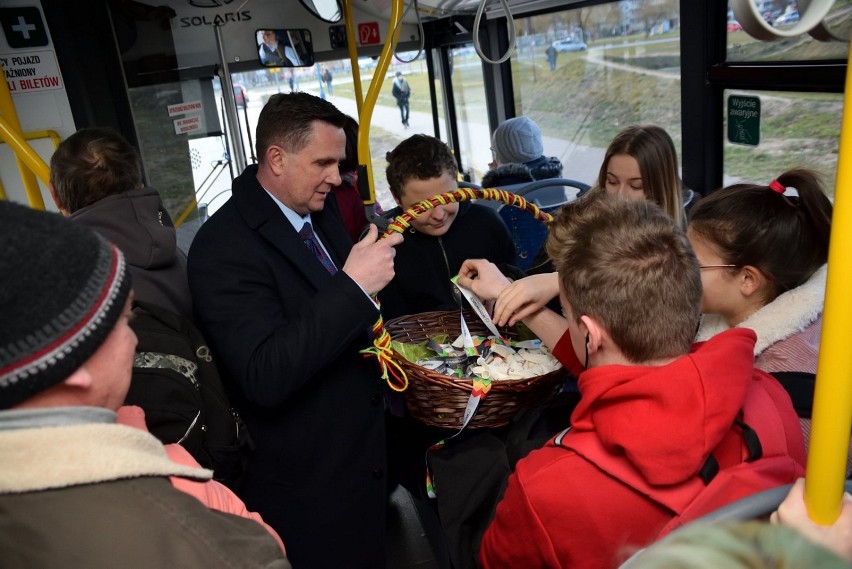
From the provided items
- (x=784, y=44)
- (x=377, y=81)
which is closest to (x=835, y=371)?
(x=784, y=44)

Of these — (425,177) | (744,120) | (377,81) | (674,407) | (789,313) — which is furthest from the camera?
(377,81)

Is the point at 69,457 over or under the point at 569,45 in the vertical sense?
under

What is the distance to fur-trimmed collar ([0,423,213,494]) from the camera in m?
0.76

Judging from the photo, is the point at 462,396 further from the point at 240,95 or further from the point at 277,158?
the point at 240,95

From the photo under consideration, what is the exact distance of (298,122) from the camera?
195 centimetres

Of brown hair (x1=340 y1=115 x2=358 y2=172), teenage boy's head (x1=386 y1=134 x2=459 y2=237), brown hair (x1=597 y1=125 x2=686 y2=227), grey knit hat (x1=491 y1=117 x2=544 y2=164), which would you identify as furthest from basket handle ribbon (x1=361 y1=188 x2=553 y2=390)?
grey knit hat (x1=491 y1=117 x2=544 y2=164)

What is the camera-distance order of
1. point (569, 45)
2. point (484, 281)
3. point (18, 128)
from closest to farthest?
point (484, 281)
point (18, 128)
point (569, 45)

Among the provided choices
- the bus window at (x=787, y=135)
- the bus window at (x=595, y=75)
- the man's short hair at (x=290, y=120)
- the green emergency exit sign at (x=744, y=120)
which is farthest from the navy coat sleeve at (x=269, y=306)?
the bus window at (x=595, y=75)

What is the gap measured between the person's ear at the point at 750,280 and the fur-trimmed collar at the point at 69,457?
59.5 inches

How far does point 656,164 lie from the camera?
8.13 ft

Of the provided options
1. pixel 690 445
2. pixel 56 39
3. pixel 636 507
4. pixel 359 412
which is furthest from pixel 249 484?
pixel 56 39

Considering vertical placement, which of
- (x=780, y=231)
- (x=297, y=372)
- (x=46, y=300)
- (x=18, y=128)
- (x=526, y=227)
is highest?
(x=18, y=128)

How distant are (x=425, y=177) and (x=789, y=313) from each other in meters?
1.52

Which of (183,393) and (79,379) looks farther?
(183,393)
